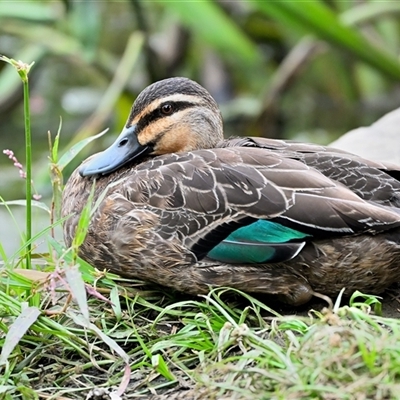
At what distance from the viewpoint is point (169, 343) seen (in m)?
2.77

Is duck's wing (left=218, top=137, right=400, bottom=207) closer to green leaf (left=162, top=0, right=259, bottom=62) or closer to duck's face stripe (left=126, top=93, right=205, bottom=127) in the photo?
duck's face stripe (left=126, top=93, right=205, bottom=127)

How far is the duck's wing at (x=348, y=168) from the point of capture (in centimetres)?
319

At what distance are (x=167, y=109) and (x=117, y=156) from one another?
30cm

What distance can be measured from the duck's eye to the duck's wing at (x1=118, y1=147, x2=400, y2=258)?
0.39m

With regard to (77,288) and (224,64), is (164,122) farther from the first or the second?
(224,64)

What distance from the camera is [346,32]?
21.7ft

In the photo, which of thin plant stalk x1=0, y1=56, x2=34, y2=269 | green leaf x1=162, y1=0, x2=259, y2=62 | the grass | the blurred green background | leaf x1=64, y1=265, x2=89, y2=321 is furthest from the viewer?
the blurred green background

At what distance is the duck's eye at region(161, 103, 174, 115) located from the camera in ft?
11.6

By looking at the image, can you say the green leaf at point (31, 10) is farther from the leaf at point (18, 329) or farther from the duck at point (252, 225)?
the leaf at point (18, 329)

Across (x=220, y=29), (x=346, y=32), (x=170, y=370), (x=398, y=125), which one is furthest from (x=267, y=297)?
(x=220, y=29)

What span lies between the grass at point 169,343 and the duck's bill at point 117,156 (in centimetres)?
21

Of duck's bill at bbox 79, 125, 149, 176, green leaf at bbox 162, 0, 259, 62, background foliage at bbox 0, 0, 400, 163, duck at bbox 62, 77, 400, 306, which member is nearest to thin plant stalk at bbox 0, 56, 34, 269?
duck at bbox 62, 77, 400, 306

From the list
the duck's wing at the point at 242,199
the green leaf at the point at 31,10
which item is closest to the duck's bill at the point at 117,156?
the duck's wing at the point at 242,199

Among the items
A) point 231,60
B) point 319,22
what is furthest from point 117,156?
point 231,60
